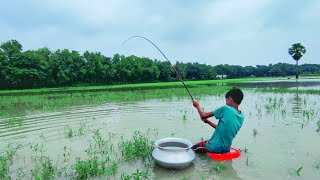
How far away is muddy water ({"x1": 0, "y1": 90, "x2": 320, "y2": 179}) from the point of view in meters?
5.86

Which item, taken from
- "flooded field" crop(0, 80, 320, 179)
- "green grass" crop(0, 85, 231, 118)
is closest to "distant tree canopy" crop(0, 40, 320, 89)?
"green grass" crop(0, 85, 231, 118)

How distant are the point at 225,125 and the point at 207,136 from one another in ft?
10.6

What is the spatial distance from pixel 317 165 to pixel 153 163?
142 inches

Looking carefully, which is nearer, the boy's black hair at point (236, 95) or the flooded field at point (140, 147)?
the flooded field at point (140, 147)

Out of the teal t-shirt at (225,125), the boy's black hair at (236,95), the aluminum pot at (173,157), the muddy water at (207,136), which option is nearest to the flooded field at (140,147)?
the muddy water at (207,136)

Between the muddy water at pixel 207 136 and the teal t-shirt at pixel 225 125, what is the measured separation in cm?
48

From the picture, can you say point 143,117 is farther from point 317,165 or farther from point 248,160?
point 317,165

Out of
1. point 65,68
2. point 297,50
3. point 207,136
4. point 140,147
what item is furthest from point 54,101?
point 297,50

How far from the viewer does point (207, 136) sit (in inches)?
356

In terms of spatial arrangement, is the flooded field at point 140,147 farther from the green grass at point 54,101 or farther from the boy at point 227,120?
the green grass at point 54,101

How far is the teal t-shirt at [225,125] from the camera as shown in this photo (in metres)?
5.91

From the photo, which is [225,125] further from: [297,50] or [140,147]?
[297,50]

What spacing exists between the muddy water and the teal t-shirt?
0.48 m

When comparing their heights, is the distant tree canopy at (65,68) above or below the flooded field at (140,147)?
above
